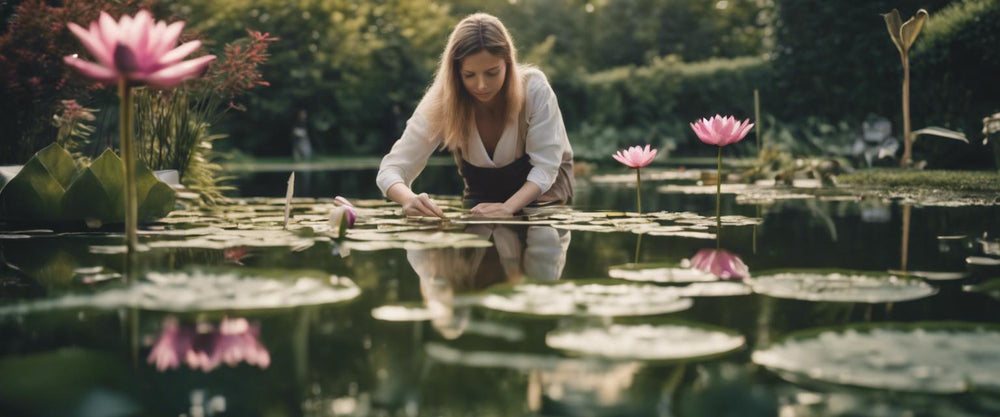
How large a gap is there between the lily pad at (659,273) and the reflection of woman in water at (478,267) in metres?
0.17

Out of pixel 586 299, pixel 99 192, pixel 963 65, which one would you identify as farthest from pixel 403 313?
pixel 963 65

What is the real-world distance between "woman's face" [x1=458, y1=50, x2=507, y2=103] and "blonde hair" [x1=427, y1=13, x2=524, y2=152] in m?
0.03

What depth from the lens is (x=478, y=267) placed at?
96.0 inches

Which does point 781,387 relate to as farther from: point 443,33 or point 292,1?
point 443,33

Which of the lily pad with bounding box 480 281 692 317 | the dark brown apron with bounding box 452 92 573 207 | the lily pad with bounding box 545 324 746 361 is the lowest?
the lily pad with bounding box 545 324 746 361

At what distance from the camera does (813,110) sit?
11258 millimetres

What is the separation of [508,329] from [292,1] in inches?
694

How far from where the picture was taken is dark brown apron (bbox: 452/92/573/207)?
4.31 metres

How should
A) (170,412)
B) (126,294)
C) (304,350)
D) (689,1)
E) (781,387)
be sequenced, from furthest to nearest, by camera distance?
(689,1) → (126,294) → (304,350) → (781,387) → (170,412)

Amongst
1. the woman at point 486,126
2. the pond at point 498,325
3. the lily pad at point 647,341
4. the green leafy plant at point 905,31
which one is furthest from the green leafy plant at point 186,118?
the green leafy plant at point 905,31

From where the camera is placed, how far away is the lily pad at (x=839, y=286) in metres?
1.95

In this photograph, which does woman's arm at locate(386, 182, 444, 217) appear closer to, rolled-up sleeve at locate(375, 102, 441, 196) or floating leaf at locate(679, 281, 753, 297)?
rolled-up sleeve at locate(375, 102, 441, 196)

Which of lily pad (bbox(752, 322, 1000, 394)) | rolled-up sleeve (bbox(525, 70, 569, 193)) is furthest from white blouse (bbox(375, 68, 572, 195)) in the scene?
lily pad (bbox(752, 322, 1000, 394))

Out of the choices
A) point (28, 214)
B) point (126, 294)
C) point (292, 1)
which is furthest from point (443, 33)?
point (126, 294)
